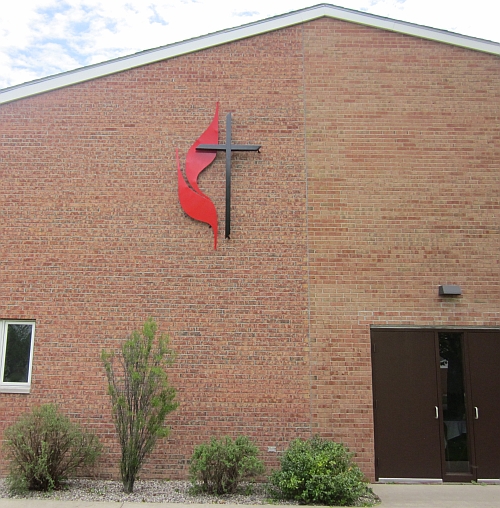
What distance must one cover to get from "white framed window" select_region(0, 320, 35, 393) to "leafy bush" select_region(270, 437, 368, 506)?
4.56 metres

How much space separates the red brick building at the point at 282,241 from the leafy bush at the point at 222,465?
905 millimetres

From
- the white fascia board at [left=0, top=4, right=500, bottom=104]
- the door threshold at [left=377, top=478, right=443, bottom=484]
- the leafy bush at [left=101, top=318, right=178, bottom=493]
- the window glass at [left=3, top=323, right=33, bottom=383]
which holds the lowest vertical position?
the door threshold at [left=377, top=478, right=443, bottom=484]

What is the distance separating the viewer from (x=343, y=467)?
27.7ft

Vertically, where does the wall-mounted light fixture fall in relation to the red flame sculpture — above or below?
below

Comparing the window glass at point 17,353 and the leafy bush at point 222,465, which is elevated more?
the window glass at point 17,353

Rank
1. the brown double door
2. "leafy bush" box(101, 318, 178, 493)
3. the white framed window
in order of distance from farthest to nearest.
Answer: the white framed window
the brown double door
"leafy bush" box(101, 318, 178, 493)

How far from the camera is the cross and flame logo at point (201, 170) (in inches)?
401

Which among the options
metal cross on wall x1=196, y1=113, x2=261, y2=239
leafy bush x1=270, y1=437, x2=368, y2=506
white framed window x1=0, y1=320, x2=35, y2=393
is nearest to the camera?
leafy bush x1=270, y1=437, x2=368, y2=506

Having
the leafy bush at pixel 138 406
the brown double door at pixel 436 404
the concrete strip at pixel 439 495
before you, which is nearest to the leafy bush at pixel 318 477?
the concrete strip at pixel 439 495

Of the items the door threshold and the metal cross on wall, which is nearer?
the door threshold

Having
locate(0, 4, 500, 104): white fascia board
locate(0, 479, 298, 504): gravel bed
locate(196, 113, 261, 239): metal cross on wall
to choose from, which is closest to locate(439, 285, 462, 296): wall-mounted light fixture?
locate(196, 113, 261, 239): metal cross on wall

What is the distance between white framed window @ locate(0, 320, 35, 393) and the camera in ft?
32.3

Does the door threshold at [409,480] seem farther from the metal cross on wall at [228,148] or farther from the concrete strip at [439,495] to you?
the metal cross on wall at [228,148]

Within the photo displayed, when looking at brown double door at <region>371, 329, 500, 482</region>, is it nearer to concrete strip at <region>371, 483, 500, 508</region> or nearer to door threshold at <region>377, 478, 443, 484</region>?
door threshold at <region>377, 478, 443, 484</region>
